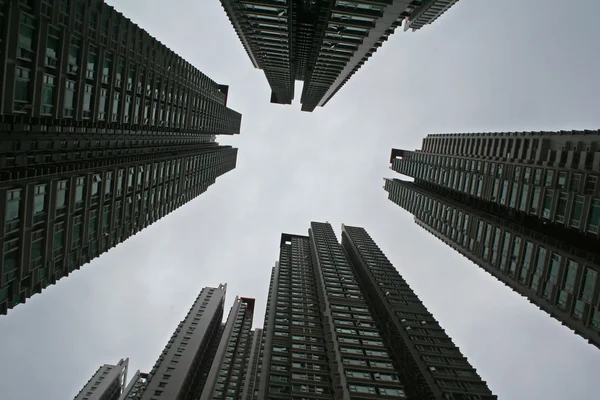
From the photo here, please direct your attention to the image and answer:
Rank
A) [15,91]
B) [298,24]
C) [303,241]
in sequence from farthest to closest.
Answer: [303,241]
[298,24]
[15,91]

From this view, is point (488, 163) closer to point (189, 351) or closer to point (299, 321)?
point (299, 321)

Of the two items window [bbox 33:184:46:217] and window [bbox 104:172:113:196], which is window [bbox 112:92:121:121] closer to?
window [bbox 104:172:113:196]

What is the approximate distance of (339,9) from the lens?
1781 inches

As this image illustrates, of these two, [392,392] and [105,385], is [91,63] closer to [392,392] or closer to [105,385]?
[392,392]

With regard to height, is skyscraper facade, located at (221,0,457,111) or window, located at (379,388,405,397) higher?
skyscraper facade, located at (221,0,457,111)

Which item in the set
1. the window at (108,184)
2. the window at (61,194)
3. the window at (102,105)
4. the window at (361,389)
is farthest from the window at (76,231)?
the window at (361,389)

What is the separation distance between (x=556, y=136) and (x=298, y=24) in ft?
144

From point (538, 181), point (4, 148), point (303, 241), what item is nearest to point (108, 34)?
point (4, 148)

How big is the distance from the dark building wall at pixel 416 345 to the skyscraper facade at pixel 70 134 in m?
46.3

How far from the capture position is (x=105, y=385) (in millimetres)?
136000

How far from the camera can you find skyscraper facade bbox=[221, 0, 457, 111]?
150ft

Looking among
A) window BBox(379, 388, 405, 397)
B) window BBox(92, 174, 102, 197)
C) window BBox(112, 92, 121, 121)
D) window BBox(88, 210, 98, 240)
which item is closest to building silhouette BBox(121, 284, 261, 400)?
window BBox(379, 388, 405, 397)

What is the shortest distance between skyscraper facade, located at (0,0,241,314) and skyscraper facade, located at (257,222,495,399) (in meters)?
31.7

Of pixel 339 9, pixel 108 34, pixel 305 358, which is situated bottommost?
pixel 305 358
